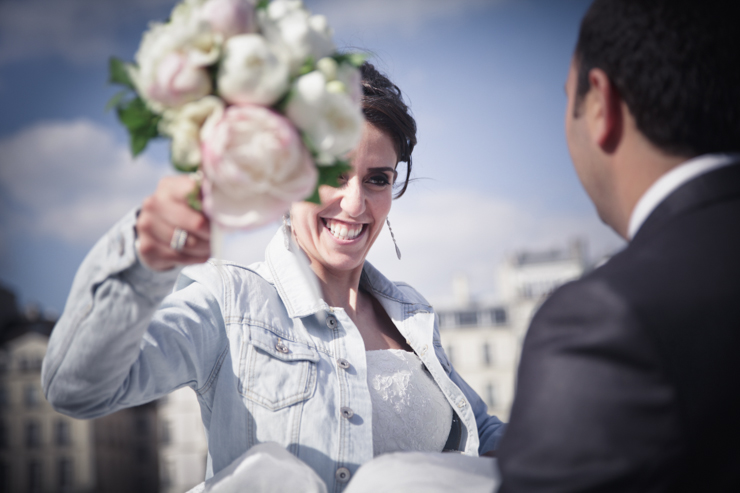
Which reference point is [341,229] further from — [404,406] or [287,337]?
[404,406]

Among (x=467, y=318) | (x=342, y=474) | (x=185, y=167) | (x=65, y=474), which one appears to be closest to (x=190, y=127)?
(x=185, y=167)

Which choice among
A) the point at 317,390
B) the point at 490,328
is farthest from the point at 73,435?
the point at 317,390

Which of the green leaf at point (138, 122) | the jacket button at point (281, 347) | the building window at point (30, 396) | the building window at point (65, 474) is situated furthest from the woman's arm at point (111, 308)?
the building window at point (30, 396)

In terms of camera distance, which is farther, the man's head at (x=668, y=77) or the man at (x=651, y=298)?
the man's head at (x=668, y=77)

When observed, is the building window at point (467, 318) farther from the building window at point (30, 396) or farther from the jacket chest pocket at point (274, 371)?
the jacket chest pocket at point (274, 371)

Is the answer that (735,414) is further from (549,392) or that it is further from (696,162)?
(696,162)

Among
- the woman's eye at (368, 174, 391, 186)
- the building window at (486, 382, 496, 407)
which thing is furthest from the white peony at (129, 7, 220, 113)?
the building window at (486, 382, 496, 407)

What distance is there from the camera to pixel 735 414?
44.2 inches

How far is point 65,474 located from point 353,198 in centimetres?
3927

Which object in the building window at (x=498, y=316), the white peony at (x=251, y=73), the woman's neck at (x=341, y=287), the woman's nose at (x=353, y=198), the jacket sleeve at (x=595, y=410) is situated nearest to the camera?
the jacket sleeve at (x=595, y=410)

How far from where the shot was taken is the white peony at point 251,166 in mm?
1186

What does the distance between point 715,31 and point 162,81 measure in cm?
123

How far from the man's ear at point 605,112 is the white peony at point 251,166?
2.37ft

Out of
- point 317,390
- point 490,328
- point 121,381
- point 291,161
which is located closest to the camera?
point 291,161
